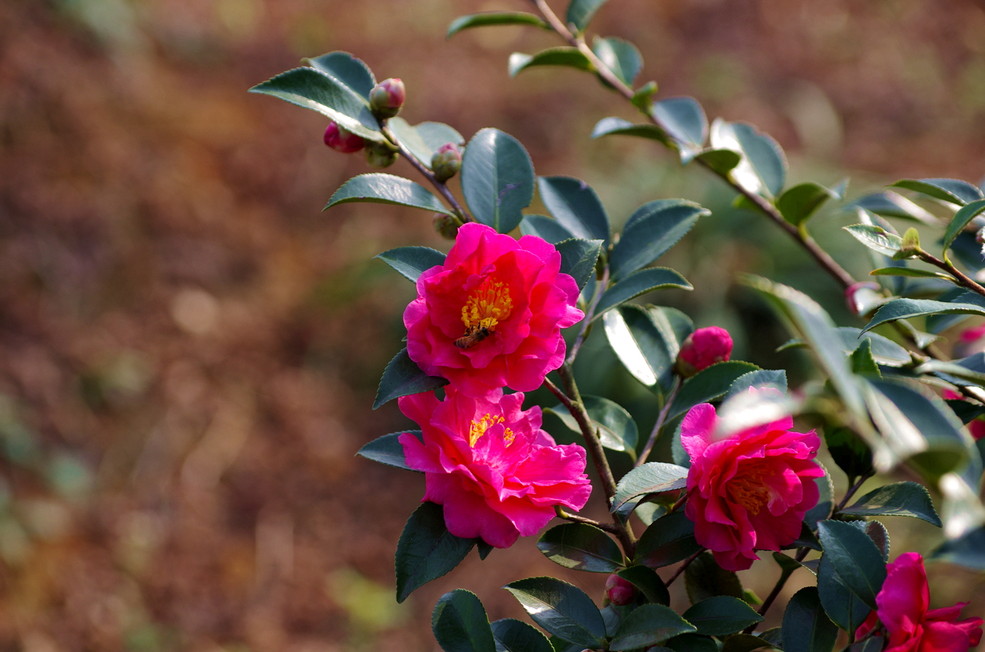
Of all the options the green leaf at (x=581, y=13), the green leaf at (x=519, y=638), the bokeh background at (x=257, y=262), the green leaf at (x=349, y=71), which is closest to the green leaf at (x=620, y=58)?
the green leaf at (x=581, y=13)

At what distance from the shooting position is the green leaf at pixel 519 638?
20.4 inches

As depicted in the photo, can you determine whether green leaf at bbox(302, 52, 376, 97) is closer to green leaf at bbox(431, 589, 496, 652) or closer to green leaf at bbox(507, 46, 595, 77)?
green leaf at bbox(507, 46, 595, 77)

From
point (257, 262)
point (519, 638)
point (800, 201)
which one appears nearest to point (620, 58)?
point (800, 201)

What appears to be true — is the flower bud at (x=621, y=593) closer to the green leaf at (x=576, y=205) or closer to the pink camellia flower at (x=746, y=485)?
the pink camellia flower at (x=746, y=485)

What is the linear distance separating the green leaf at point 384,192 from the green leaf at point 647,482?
0.20m

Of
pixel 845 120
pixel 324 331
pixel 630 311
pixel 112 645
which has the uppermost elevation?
pixel 630 311

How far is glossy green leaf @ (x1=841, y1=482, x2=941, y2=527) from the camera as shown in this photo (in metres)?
0.52

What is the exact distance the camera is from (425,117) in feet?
9.86

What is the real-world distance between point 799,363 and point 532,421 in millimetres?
1788

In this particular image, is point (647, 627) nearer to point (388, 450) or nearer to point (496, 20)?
point (388, 450)

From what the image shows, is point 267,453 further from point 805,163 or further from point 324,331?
point 805,163

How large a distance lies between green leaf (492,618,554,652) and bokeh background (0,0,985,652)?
4.30 ft

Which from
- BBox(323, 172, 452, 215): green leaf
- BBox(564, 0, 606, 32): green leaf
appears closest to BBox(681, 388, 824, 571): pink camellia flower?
BBox(323, 172, 452, 215): green leaf

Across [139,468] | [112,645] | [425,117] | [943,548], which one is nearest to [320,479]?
[139,468]
